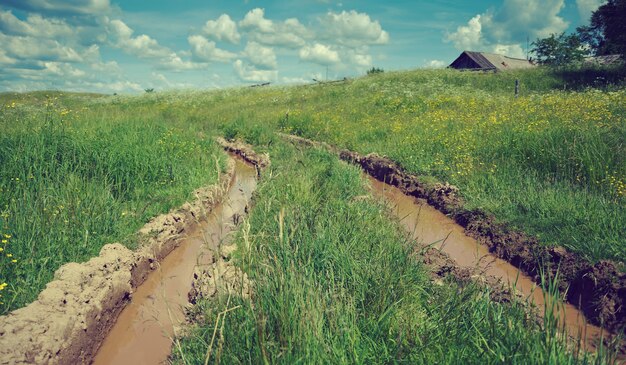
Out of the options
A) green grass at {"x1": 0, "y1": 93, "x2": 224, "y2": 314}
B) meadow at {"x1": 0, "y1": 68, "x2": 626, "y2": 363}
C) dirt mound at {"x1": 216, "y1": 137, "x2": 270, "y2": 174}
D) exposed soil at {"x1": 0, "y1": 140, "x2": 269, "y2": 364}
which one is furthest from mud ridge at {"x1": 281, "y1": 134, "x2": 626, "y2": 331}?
dirt mound at {"x1": 216, "y1": 137, "x2": 270, "y2": 174}

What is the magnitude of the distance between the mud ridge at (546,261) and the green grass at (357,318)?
539 mm

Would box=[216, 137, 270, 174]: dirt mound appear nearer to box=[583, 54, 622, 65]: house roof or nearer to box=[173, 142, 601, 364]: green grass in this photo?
box=[173, 142, 601, 364]: green grass

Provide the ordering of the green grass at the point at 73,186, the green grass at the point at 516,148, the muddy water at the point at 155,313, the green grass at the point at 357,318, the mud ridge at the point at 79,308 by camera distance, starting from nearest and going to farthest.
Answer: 1. the green grass at the point at 357,318
2. the mud ridge at the point at 79,308
3. the muddy water at the point at 155,313
4. the green grass at the point at 73,186
5. the green grass at the point at 516,148

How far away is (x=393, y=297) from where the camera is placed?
10.8ft

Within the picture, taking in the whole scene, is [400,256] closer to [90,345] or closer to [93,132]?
[90,345]

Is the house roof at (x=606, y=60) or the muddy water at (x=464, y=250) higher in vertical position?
the house roof at (x=606, y=60)

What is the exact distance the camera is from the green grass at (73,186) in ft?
13.7

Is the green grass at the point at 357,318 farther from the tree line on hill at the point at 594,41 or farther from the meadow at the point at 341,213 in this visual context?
the tree line on hill at the point at 594,41

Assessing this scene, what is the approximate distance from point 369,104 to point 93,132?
1275 cm

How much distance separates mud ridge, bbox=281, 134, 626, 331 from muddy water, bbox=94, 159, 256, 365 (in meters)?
3.50

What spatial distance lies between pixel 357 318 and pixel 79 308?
2.77m

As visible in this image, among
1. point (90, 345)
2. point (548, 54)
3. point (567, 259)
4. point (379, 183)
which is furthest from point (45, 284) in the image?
point (548, 54)

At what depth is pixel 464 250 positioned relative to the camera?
581 centimetres

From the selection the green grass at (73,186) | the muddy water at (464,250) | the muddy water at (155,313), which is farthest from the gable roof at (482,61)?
the muddy water at (155,313)
